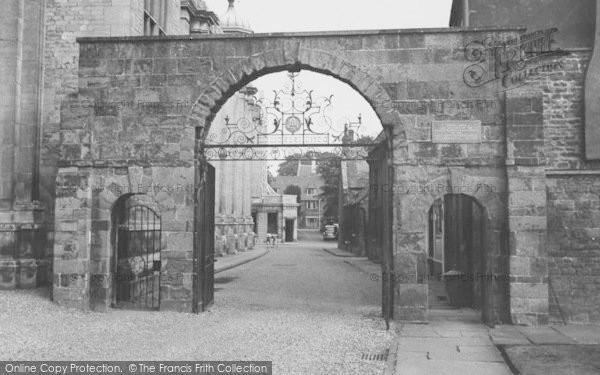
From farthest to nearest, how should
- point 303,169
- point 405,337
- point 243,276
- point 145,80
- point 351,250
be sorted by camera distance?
point 303,169
point 351,250
point 243,276
point 145,80
point 405,337

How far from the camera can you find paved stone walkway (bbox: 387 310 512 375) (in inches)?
270

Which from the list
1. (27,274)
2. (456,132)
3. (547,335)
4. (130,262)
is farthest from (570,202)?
(27,274)

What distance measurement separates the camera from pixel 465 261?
41.6 feet

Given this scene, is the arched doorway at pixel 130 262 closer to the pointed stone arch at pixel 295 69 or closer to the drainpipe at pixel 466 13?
the pointed stone arch at pixel 295 69

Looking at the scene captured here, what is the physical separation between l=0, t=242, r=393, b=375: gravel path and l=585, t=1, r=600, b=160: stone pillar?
203 inches

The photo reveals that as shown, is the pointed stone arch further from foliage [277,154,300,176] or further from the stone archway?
foliage [277,154,300,176]

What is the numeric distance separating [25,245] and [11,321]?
412 centimetres

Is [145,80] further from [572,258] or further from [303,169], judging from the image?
[303,169]

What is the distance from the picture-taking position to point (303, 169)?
9644cm

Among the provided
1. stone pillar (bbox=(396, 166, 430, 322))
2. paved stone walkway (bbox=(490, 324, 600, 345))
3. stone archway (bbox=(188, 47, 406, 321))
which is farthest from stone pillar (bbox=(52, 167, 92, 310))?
paved stone walkway (bbox=(490, 324, 600, 345))

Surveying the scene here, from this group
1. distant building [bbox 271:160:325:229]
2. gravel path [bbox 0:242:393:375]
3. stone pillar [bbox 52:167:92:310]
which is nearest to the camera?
gravel path [bbox 0:242:393:375]

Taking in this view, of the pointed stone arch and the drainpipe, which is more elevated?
the drainpipe

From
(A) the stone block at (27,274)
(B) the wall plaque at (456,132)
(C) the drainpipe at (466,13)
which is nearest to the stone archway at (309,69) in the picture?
(B) the wall plaque at (456,132)

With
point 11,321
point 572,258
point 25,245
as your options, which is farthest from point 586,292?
point 25,245
